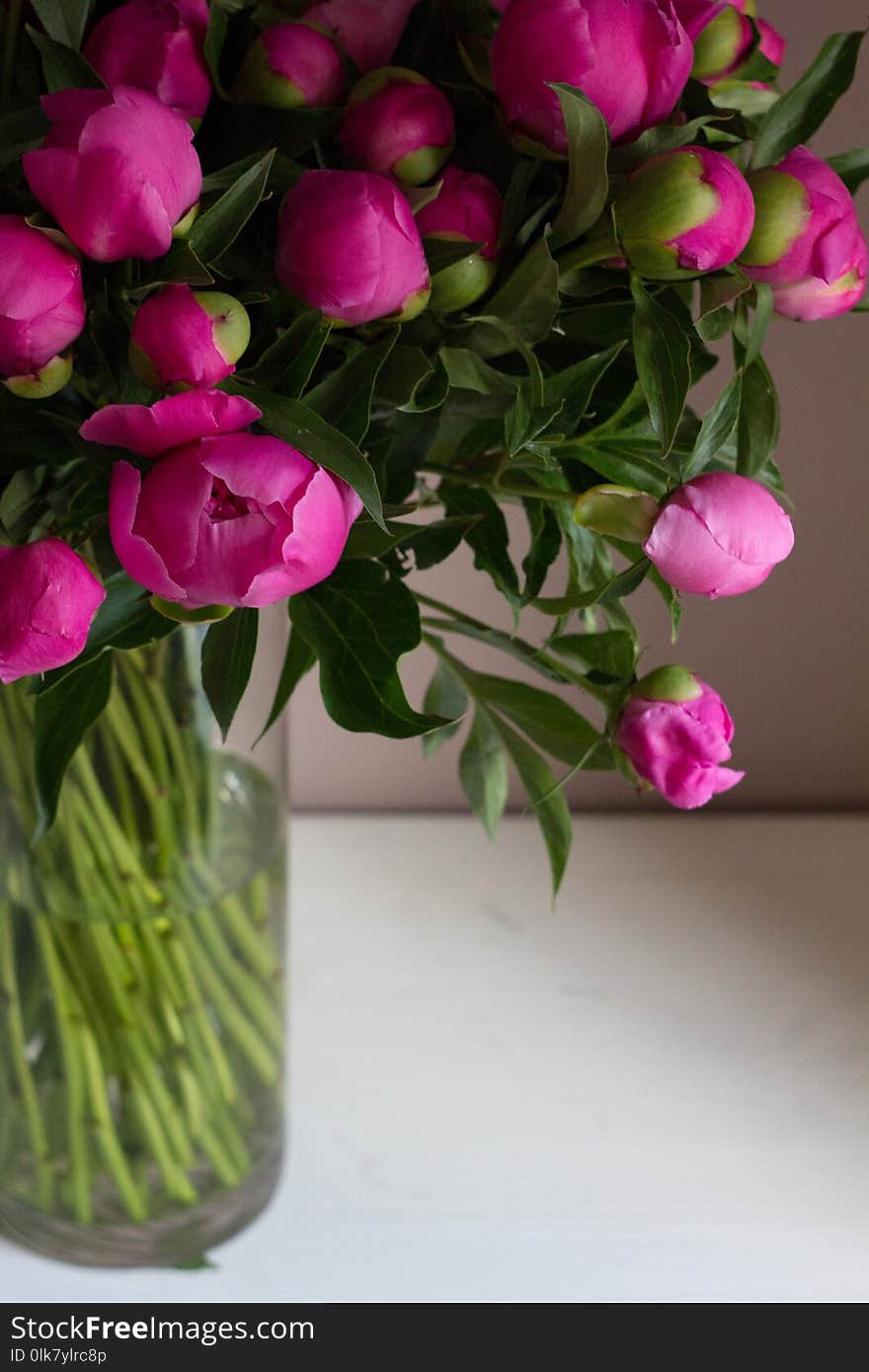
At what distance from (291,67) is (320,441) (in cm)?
11

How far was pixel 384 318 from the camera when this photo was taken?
38 centimetres

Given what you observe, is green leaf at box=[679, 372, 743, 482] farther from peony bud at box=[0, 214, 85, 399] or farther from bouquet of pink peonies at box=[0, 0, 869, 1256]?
peony bud at box=[0, 214, 85, 399]

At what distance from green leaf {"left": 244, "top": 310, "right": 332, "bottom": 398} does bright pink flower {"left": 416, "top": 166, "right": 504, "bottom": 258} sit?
42 mm

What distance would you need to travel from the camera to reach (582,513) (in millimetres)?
405

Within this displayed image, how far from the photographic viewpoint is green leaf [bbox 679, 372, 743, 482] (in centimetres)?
39

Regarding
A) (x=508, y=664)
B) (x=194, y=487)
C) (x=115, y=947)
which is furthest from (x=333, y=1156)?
(x=194, y=487)

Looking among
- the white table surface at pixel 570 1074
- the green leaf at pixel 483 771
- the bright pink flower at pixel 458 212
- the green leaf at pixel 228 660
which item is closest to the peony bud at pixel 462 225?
the bright pink flower at pixel 458 212

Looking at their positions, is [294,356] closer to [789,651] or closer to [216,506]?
[216,506]

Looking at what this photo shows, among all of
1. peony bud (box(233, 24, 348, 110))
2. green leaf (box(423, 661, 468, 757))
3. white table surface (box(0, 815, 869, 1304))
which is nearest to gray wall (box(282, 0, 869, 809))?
white table surface (box(0, 815, 869, 1304))

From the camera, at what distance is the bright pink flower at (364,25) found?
0.40 metres

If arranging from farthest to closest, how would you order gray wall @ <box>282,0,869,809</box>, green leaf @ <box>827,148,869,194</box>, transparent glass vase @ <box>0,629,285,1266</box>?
1. gray wall @ <box>282,0,869,809</box>
2. transparent glass vase @ <box>0,629,285,1266</box>
3. green leaf @ <box>827,148,869,194</box>

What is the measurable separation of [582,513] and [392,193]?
0.33 ft

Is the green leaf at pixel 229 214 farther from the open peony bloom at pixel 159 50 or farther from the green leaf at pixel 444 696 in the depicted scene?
the green leaf at pixel 444 696

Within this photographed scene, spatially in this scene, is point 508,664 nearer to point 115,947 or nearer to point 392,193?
point 115,947
